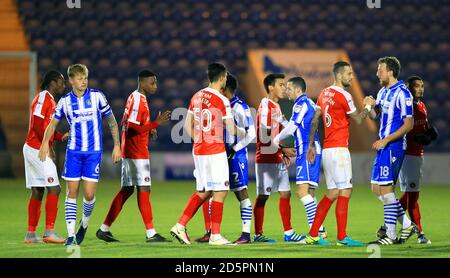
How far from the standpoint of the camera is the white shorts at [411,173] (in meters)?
10.7

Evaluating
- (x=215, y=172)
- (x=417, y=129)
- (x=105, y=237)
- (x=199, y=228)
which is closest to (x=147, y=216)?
(x=105, y=237)

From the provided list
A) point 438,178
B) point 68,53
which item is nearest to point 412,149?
point 438,178

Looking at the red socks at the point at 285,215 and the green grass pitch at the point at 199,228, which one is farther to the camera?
the red socks at the point at 285,215

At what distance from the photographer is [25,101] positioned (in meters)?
23.1

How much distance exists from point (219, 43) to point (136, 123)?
1644cm

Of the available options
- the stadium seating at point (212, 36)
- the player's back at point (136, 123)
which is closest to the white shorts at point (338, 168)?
the player's back at point (136, 123)

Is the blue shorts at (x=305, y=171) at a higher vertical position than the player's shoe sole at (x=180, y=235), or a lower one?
higher

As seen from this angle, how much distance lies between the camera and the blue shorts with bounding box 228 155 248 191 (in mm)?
10227

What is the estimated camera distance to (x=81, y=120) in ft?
31.6

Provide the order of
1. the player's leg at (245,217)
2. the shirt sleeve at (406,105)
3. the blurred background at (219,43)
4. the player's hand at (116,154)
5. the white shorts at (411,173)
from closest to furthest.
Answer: the player's hand at (116,154) < the shirt sleeve at (406,105) < the player's leg at (245,217) < the white shorts at (411,173) < the blurred background at (219,43)

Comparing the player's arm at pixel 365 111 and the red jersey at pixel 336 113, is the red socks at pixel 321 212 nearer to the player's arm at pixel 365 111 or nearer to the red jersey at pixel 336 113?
the red jersey at pixel 336 113

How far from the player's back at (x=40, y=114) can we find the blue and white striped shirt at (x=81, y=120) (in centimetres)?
85

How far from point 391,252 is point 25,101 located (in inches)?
620
